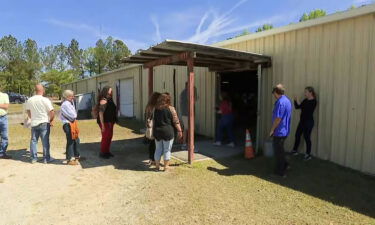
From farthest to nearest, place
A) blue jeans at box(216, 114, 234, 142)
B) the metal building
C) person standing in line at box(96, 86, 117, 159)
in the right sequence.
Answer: blue jeans at box(216, 114, 234, 142) < person standing in line at box(96, 86, 117, 159) < the metal building

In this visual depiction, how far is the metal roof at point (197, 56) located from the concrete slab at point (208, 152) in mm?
2176

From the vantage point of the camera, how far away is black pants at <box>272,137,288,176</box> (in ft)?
17.2

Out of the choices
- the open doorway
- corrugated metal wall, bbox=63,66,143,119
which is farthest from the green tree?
the open doorway

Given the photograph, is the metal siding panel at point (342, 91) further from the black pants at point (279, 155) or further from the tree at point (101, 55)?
the tree at point (101, 55)

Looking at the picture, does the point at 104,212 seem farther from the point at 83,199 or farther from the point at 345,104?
the point at 345,104

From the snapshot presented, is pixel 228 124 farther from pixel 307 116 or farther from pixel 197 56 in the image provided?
pixel 307 116

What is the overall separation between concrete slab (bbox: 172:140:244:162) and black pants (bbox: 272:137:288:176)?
1.68 metres

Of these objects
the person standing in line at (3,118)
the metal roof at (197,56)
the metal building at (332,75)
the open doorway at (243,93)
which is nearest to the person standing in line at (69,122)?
the person standing in line at (3,118)

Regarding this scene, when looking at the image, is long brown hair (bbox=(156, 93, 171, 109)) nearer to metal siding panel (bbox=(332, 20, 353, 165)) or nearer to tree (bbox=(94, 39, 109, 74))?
metal siding panel (bbox=(332, 20, 353, 165))

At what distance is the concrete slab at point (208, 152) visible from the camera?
266 inches

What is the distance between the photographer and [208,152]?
7.24 metres

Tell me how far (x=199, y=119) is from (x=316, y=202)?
601cm

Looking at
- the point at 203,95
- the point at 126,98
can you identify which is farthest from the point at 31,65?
the point at 203,95

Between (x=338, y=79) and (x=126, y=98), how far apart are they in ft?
40.6
